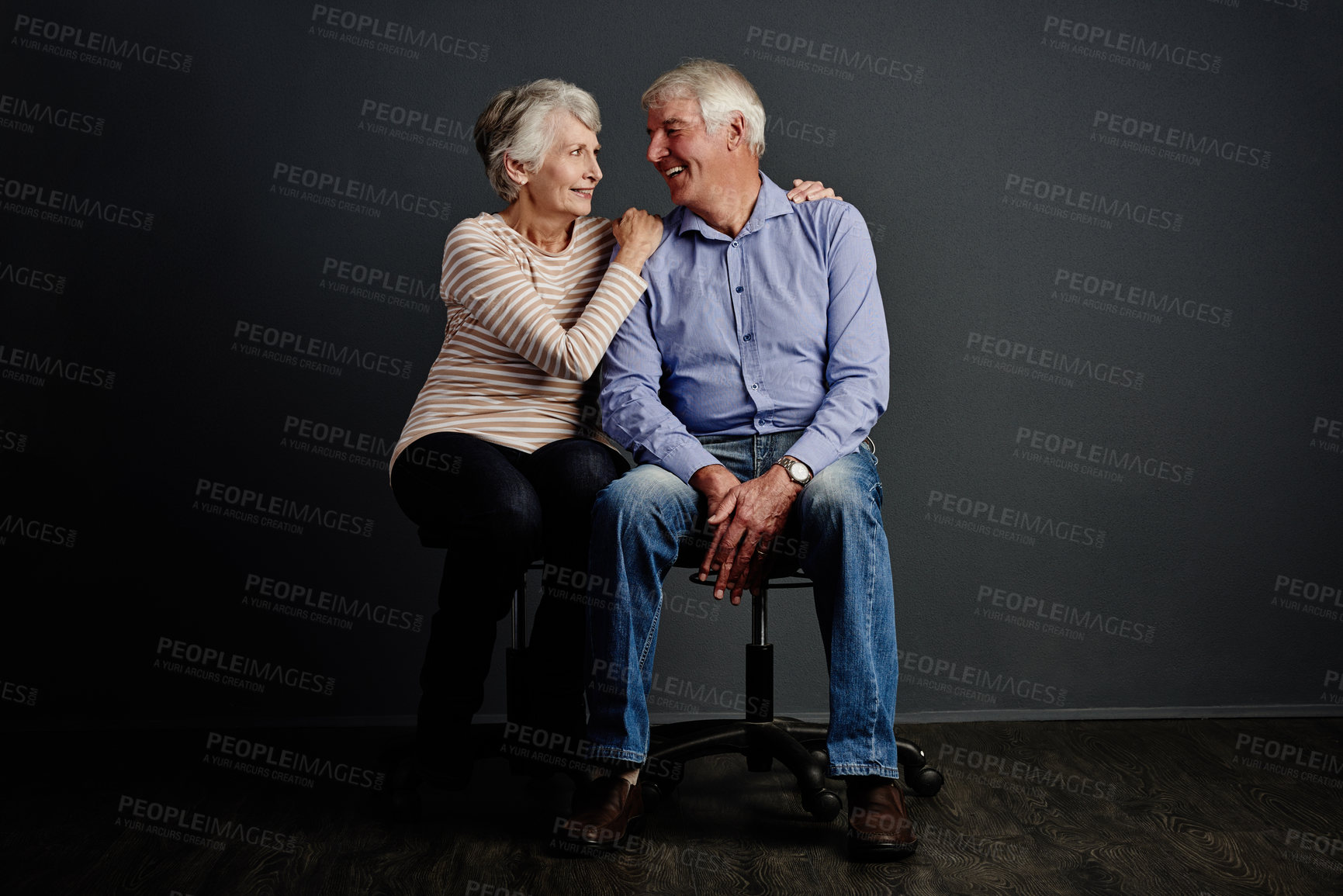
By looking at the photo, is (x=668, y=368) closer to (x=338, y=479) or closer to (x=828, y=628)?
(x=828, y=628)

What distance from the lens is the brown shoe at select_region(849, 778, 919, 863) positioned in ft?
5.50

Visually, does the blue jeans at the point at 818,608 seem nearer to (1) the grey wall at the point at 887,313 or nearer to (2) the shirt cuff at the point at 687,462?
(2) the shirt cuff at the point at 687,462

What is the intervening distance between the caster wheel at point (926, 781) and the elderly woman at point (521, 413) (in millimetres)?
667

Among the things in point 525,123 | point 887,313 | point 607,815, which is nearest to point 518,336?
point 525,123

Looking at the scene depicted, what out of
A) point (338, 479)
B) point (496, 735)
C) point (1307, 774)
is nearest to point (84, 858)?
point (496, 735)

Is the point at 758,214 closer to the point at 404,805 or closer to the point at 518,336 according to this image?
the point at 518,336

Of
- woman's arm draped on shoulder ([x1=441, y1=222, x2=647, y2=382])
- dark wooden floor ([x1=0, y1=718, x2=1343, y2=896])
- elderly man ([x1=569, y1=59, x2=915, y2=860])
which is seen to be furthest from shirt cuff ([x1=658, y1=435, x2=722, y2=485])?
dark wooden floor ([x1=0, y1=718, x2=1343, y2=896])

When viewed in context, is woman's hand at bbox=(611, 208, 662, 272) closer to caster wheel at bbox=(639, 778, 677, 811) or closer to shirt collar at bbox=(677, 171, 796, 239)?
shirt collar at bbox=(677, 171, 796, 239)

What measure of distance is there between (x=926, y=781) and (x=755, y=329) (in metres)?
0.95

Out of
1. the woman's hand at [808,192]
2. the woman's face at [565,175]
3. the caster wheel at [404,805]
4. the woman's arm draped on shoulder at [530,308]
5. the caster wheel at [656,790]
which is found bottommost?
the caster wheel at [404,805]

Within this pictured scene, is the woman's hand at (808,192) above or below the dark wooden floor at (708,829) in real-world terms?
above

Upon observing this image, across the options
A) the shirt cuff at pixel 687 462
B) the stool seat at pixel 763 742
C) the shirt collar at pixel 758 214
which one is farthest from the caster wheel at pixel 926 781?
the shirt collar at pixel 758 214

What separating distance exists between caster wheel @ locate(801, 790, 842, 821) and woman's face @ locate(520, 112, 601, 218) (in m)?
1.21

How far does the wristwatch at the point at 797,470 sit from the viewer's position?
182 cm
